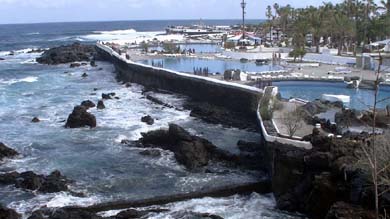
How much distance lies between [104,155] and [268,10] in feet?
233

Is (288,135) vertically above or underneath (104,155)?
above

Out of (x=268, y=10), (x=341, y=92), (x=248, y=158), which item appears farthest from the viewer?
(x=268, y=10)

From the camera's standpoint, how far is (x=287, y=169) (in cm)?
2023

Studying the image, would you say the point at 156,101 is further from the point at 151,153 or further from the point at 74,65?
the point at 74,65

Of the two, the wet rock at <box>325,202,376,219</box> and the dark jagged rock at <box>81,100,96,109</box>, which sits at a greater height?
the wet rock at <box>325,202,376,219</box>

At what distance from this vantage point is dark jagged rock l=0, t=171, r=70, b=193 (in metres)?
20.6

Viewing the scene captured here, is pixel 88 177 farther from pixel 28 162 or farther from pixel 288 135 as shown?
pixel 288 135

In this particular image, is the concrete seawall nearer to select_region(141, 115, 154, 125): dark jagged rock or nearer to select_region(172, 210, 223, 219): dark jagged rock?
select_region(141, 115, 154, 125): dark jagged rock

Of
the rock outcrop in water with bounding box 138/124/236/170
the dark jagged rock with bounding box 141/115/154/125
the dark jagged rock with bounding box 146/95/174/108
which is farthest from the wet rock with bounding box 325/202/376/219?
the dark jagged rock with bounding box 146/95/174/108

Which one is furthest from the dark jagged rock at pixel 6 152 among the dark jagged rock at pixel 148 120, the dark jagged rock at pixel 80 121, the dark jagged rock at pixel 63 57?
the dark jagged rock at pixel 63 57

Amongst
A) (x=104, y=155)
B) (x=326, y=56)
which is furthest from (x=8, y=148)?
(x=326, y=56)


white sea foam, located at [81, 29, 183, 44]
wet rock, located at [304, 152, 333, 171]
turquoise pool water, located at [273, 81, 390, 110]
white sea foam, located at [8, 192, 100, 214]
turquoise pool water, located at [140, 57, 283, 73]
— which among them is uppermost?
wet rock, located at [304, 152, 333, 171]

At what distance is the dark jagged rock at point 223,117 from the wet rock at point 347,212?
1366 cm

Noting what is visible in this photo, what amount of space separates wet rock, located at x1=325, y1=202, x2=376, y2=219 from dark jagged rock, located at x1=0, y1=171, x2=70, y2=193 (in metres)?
10.4
